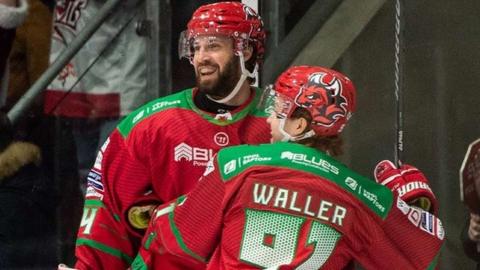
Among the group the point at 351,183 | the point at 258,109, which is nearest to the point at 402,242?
the point at 351,183

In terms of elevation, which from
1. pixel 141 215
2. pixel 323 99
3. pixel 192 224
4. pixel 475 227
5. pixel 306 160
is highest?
pixel 323 99

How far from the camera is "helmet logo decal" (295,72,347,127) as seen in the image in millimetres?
2941

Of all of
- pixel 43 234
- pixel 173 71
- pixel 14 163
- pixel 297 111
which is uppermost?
pixel 297 111

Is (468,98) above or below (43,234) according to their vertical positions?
above

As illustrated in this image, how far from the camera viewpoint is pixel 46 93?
432cm

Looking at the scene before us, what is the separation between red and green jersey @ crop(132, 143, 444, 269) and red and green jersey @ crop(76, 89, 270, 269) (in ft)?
0.86

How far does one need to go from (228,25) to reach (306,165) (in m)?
0.54

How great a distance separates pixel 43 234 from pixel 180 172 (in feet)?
3.97

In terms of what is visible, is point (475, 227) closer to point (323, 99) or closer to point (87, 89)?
point (323, 99)

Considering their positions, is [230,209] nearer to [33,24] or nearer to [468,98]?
[468,98]

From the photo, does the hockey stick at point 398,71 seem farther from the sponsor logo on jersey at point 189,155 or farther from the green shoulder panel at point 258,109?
the sponsor logo on jersey at point 189,155

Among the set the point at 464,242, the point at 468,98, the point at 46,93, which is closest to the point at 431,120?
the point at 468,98

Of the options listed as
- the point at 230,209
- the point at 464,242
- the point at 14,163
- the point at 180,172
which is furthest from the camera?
the point at 14,163

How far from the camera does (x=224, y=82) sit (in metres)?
3.26
